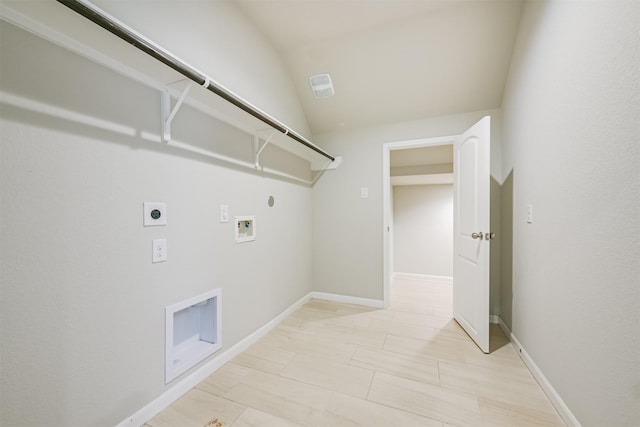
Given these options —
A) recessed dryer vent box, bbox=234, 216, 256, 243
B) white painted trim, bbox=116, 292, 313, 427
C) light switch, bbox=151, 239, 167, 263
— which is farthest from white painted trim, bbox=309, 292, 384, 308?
light switch, bbox=151, 239, 167, 263

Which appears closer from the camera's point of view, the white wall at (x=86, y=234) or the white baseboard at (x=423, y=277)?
the white wall at (x=86, y=234)

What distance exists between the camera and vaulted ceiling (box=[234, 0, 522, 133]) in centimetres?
188

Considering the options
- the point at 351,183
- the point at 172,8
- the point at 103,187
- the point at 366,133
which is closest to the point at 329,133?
the point at 366,133

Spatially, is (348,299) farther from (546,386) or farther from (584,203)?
(584,203)

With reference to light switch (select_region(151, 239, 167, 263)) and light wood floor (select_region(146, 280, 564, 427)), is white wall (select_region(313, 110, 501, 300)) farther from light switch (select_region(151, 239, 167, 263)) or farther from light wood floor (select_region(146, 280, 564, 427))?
light switch (select_region(151, 239, 167, 263))

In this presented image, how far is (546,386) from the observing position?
1475 millimetres

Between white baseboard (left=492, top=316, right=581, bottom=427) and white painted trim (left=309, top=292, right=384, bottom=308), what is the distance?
127 cm

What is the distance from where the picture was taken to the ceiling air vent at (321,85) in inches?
97.0

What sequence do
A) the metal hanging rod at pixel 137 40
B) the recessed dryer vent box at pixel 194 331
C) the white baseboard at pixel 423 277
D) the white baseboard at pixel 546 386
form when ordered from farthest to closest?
the white baseboard at pixel 423 277 < the recessed dryer vent box at pixel 194 331 < the white baseboard at pixel 546 386 < the metal hanging rod at pixel 137 40

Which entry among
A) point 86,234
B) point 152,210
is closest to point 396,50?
point 152,210

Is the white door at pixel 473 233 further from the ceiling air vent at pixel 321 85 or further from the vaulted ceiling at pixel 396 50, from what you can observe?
the ceiling air vent at pixel 321 85

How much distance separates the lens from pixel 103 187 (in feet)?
3.66

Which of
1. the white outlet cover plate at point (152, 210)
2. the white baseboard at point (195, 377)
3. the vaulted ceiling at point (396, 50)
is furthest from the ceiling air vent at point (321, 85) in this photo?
the white baseboard at point (195, 377)

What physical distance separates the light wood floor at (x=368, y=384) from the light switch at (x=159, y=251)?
857 millimetres
